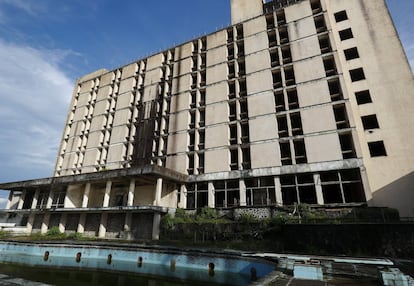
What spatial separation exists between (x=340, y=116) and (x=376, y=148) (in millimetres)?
4821

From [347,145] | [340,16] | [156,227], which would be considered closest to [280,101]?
[347,145]

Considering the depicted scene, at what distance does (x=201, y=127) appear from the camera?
3234cm

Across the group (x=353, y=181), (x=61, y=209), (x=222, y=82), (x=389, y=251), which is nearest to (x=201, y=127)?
(x=222, y=82)

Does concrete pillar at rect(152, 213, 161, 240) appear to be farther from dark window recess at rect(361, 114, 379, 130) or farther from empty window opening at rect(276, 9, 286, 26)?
empty window opening at rect(276, 9, 286, 26)

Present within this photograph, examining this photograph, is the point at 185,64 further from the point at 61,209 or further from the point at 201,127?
the point at 61,209

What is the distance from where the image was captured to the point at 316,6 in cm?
3078

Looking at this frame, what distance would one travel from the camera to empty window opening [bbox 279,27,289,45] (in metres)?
31.0

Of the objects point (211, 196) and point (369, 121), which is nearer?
point (369, 121)

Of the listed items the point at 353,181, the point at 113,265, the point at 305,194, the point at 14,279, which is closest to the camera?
the point at 14,279

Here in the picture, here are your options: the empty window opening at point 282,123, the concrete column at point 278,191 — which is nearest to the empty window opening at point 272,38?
the empty window opening at point 282,123

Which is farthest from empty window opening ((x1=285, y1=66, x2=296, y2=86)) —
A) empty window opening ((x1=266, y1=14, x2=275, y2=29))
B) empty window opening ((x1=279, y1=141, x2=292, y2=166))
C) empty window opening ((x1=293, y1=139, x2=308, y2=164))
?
empty window opening ((x1=266, y1=14, x2=275, y2=29))

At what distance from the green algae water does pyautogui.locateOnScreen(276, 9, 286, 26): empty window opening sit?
108 ft

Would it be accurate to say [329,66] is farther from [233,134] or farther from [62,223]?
[62,223]

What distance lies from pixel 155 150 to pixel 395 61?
1231 inches
